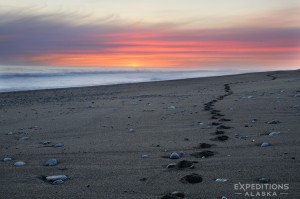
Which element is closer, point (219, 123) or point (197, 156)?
point (197, 156)

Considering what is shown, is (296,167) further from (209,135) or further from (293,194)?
(209,135)

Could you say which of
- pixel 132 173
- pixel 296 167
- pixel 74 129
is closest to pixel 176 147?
pixel 132 173

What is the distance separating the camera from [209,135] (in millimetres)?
5281

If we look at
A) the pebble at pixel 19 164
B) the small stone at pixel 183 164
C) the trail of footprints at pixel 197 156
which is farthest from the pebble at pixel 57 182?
the small stone at pixel 183 164

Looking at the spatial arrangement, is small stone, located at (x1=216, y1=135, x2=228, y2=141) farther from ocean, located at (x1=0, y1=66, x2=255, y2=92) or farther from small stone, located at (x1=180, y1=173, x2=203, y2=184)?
ocean, located at (x1=0, y1=66, x2=255, y2=92)

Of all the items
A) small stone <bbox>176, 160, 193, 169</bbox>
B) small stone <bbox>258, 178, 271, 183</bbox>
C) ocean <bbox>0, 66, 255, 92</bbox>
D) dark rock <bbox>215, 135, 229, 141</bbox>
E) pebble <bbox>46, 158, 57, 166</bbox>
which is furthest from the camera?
ocean <bbox>0, 66, 255, 92</bbox>

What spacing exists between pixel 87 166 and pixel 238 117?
3.76 meters

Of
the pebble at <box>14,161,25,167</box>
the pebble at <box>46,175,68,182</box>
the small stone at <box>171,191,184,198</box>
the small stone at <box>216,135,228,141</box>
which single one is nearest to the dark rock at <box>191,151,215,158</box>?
the small stone at <box>216,135,228,141</box>

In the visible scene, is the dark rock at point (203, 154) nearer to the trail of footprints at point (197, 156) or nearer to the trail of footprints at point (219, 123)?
the trail of footprints at point (197, 156)

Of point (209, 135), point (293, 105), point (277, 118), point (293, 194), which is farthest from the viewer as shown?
point (293, 105)

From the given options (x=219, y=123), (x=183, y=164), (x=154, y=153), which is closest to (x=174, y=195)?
(x=183, y=164)

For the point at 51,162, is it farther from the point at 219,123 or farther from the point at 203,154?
the point at 219,123

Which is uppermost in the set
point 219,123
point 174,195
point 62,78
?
point 62,78

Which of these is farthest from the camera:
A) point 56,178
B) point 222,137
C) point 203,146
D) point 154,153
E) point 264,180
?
point 222,137
